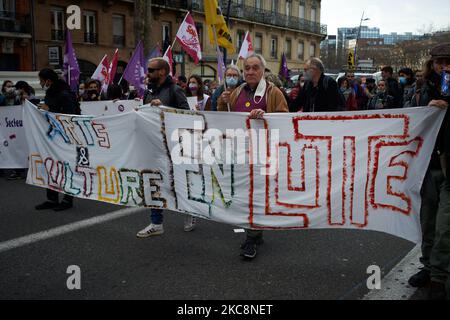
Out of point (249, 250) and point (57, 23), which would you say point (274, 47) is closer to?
→ point (57, 23)

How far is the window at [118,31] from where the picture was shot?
29266 millimetres

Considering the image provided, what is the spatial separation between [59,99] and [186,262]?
10.4 feet

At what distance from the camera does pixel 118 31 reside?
29578 millimetres

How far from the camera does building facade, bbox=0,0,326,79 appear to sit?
24953 millimetres

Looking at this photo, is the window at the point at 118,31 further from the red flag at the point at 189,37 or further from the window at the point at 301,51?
the window at the point at 301,51

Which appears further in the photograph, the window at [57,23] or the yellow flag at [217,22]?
the window at [57,23]

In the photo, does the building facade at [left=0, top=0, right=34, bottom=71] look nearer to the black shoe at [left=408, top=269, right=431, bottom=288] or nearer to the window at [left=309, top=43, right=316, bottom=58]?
the black shoe at [left=408, top=269, right=431, bottom=288]

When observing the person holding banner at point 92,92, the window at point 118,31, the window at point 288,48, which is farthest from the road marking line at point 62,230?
the window at point 288,48

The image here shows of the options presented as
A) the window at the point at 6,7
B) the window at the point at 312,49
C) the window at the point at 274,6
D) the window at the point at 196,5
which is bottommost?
the window at the point at 6,7

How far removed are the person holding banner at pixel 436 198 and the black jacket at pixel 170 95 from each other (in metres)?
2.38

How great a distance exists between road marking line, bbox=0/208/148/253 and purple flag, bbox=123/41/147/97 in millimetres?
6172

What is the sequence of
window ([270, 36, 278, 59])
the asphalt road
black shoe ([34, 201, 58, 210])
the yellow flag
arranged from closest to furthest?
the asphalt road → the yellow flag → black shoe ([34, 201, 58, 210]) → window ([270, 36, 278, 59])

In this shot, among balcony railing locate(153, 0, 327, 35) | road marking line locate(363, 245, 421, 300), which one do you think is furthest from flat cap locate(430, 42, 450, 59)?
balcony railing locate(153, 0, 327, 35)
